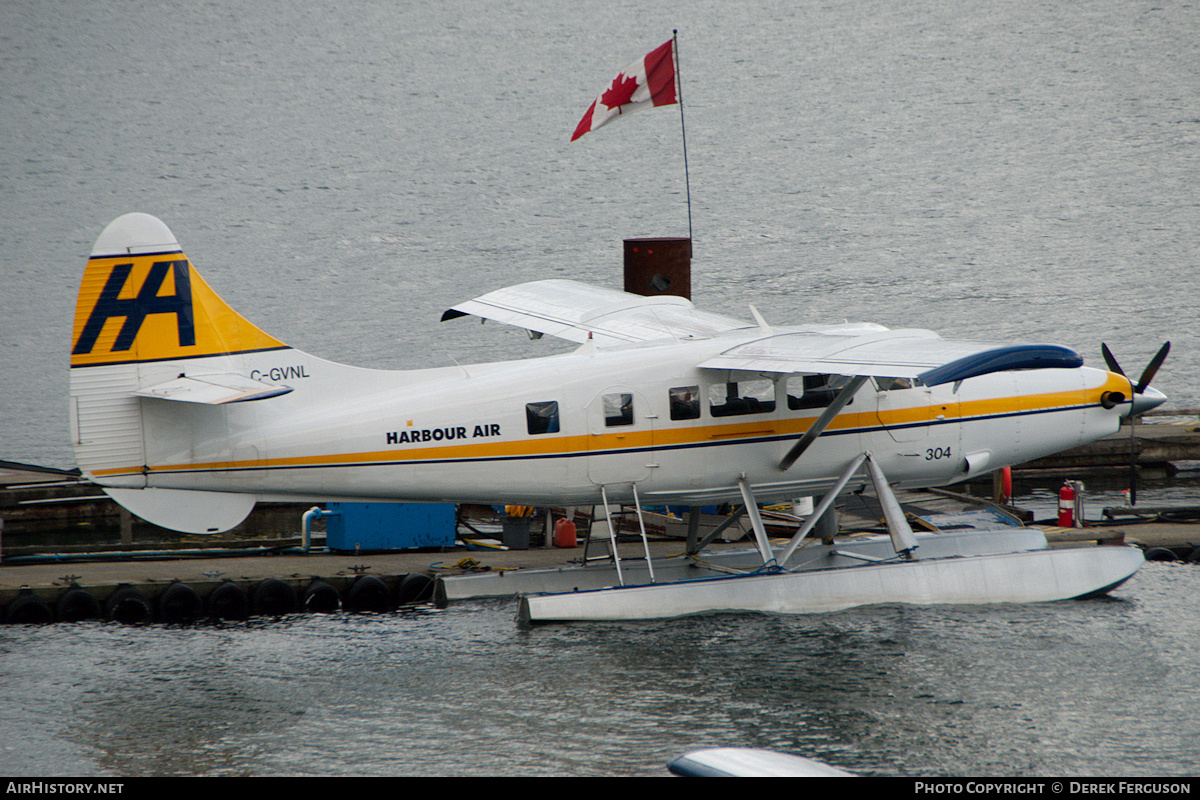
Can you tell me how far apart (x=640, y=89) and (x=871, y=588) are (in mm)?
9912

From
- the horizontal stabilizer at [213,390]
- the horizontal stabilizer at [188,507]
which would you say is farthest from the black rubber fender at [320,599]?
the horizontal stabilizer at [213,390]

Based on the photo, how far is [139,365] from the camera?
43.7ft

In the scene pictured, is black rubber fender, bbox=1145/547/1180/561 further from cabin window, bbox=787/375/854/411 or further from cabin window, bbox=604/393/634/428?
cabin window, bbox=604/393/634/428

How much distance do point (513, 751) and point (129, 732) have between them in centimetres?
385

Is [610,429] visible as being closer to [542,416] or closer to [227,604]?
[542,416]

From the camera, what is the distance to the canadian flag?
64.6 ft

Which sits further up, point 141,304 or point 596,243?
point 596,243

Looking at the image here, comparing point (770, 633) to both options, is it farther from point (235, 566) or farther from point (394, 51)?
point (394, 51)

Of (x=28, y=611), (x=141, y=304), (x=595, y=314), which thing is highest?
(x=141, y=304)

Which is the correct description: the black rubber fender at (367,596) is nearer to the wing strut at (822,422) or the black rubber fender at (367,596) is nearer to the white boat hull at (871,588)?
the white boat hull at (871,588)

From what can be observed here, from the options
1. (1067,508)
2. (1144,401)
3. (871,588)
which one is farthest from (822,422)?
(1067,508)

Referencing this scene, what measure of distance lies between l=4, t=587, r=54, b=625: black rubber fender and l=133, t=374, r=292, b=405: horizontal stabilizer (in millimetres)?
3556

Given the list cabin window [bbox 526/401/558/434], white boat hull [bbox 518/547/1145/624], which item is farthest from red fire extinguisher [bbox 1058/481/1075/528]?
cabin window [bbox 526/401/558/434]

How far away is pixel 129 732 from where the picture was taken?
1154 cm
